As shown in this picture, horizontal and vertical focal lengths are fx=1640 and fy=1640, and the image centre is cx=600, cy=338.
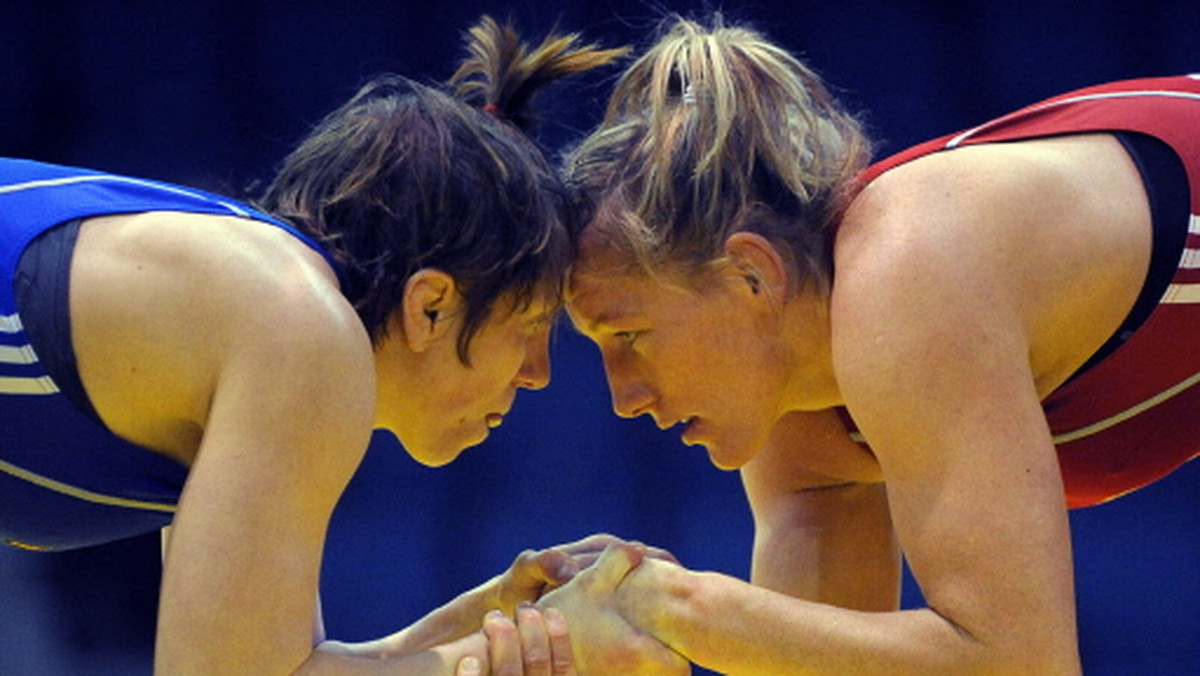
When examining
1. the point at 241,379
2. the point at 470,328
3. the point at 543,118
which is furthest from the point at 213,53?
the point at 241,379

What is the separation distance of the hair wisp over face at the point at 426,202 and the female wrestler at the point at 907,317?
0.38 feet

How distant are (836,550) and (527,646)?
0.58 m

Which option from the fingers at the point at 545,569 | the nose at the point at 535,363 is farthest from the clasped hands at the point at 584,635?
the nose at the point at 535,363

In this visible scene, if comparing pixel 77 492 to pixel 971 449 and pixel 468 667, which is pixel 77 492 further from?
pixel 971 449

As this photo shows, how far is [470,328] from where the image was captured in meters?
1.83

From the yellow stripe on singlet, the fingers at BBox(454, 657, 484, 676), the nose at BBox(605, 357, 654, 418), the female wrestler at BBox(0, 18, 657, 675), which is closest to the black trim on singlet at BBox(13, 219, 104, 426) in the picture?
the female wrestler at BBox(0, 18, 657, 675)

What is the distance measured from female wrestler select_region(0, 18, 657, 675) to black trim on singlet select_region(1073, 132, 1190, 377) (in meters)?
0.63

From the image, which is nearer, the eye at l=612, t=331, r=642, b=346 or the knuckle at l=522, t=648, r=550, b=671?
the knuckle at l=522, t=648, r=550, b=671

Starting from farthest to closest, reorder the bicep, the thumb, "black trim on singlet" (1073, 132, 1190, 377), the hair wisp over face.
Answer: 1. the thumb
2. the hair wisp over face
3. "black trim on singlet" (1073, 132, 1190, 377)
4. the bicep

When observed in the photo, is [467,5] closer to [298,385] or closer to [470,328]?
[470,328]

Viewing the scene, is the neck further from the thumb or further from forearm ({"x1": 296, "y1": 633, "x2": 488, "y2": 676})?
forearm ({"x1": 296, "y1": 633, "x2": 488, "y2": 676})

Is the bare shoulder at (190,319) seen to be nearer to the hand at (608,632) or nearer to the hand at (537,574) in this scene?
the hand at (608,632)

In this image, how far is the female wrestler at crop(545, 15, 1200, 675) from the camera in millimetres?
1552

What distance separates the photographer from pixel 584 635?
182 cm
